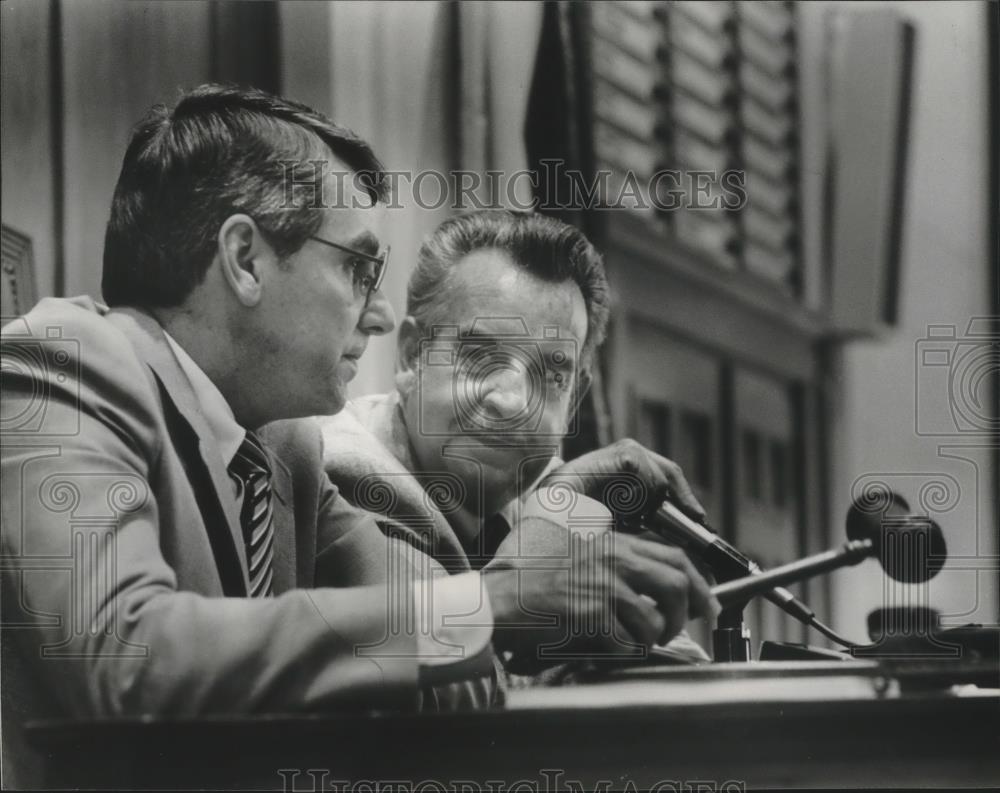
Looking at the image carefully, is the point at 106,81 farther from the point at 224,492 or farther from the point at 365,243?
the point at 224,492

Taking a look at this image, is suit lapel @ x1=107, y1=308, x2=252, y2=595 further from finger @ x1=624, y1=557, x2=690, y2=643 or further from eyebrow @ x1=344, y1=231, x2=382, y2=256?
finger @ x1=624, y1=557, x2=690, y2=643

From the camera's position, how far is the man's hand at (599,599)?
210cm

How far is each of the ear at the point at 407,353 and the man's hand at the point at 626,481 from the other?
323 mm

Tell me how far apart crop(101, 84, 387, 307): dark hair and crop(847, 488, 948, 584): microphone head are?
1107 millimetres

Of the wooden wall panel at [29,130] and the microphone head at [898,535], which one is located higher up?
the wooden wall panel at [29,130]

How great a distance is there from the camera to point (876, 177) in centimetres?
305

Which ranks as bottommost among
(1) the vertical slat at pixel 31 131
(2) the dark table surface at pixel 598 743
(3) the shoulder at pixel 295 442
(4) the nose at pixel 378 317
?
(2) the dark table surface at pixel 598 743

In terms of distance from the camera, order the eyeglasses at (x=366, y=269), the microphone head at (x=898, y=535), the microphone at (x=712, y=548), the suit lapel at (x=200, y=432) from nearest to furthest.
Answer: the suit lapel at (x=200, y=432) < the microphone at (x=712, y=548) < the eyeglasses at (x=366, y=269) < the microphone head at (x=898, y=535)

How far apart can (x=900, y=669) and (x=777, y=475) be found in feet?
3.14

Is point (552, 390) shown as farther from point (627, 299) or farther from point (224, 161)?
point (224, 161)

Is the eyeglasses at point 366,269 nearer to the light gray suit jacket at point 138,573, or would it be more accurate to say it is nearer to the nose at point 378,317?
the nose at point 378,317

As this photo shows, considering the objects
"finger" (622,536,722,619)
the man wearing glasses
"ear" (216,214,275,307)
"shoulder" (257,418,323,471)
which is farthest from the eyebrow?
"finger" (622,536,722,619)

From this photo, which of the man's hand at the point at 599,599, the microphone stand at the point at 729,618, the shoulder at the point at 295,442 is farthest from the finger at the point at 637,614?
the shoulder at the point at 295,442

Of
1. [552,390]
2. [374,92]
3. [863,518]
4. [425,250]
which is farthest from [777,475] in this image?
[374,92]
